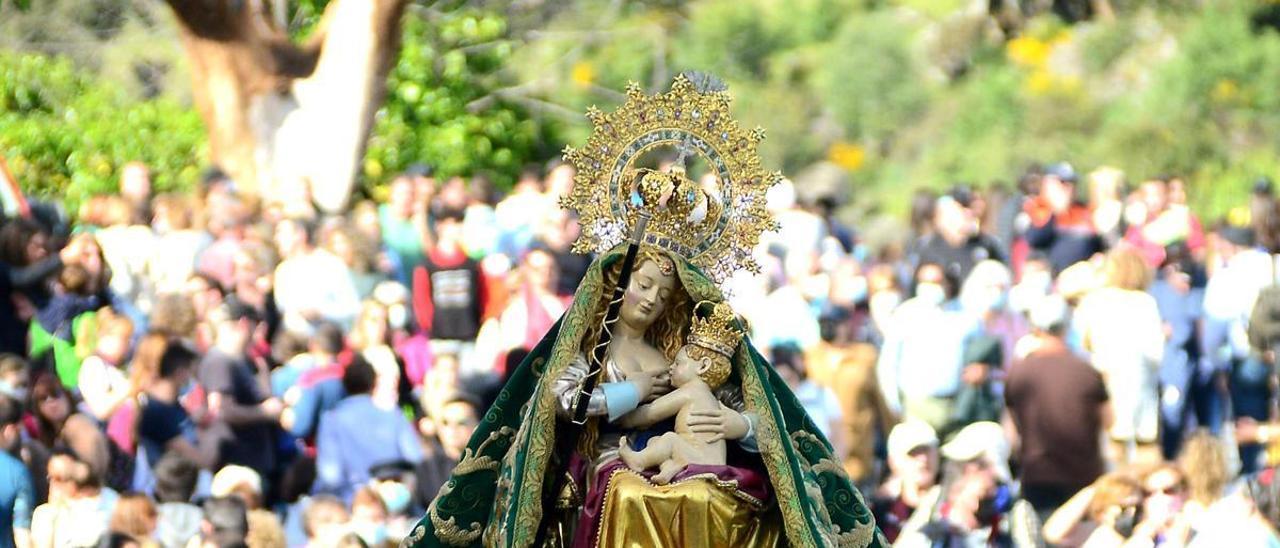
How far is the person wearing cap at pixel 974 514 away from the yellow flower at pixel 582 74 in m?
13.4

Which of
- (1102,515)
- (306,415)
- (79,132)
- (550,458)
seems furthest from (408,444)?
(79,132)

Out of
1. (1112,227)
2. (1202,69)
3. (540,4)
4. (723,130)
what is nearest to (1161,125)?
(1202,69)

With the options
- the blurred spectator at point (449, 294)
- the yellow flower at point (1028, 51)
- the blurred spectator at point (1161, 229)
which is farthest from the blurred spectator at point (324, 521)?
the yellow flower at point (1028, 51)

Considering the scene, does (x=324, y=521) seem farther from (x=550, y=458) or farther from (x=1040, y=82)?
(x=1040, y=82)

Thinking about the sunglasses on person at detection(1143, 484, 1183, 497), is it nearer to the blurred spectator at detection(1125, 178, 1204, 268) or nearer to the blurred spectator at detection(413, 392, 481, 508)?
the blurred spectator at detection(1125, 178, 1204, 268)

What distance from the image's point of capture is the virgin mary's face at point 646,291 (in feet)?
29.8

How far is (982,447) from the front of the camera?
13.7m

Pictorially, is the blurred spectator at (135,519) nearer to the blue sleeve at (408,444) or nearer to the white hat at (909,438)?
the blue sleeve at (408,444)

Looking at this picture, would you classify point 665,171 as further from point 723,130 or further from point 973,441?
point 973,441

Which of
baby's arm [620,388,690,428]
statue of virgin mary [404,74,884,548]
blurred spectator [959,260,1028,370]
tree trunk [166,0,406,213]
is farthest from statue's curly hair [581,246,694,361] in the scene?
tree trunk [166,0,406,213]

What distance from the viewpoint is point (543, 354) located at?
9.38 metres

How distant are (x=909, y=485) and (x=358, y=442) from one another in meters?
2.49

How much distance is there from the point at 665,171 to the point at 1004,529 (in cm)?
454

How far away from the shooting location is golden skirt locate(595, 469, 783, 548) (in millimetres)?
8953
